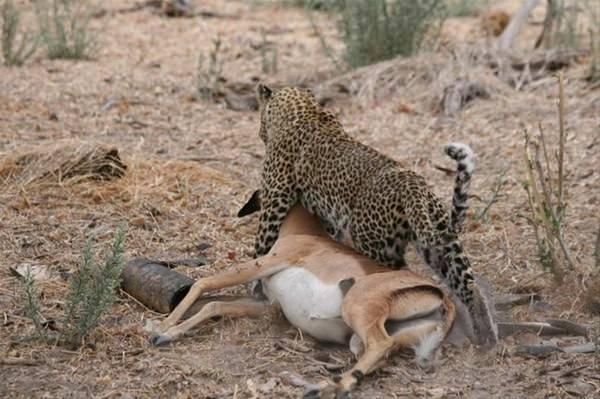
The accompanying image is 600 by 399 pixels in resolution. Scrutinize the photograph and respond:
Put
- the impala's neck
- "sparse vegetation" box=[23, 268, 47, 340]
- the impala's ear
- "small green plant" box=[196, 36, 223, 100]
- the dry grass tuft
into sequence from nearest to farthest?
"sparse vegetation" box=[23, 268, 47, 340], the impala's neck, the impala's ear, the dry grass tuft, "small green plant" box=[196, 36, 223, 100]

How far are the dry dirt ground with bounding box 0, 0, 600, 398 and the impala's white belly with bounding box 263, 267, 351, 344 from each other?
70 mm

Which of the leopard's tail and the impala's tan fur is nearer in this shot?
the impala's tan fur

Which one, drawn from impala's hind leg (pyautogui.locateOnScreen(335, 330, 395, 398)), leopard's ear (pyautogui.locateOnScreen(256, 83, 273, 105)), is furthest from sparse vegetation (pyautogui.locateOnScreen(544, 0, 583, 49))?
impala's hind leg (pyautogui.locateOnScreen(335, 330, 395, 398))

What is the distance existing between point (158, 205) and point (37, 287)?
1.69 metres

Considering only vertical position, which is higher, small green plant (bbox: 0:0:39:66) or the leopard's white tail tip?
the leopard's white tail tip

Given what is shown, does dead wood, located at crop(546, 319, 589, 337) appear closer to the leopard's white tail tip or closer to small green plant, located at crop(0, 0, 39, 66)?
the leopard's white tail tip

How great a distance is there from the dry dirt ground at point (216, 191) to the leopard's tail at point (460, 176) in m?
0.56

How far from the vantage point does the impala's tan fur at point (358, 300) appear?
4.92 metres

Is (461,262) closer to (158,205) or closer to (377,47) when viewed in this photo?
(158,205)

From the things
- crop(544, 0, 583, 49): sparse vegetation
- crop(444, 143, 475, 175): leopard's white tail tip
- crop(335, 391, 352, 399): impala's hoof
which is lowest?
crop(335, 391, 352, 399): impala's hoof

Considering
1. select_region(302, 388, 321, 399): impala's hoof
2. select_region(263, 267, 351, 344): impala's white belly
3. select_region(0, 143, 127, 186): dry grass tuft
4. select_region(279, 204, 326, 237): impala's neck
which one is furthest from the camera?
select_region(0, 143, 127, 186): dry grass tuft

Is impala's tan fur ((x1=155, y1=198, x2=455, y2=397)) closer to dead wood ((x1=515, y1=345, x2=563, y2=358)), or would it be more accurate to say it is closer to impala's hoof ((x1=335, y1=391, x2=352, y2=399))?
impala's hoof ((x1=335, y1=391, x2=352, y2=399))

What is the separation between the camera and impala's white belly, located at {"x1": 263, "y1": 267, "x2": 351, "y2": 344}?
528 centimetres

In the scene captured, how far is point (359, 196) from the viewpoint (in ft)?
19.2
